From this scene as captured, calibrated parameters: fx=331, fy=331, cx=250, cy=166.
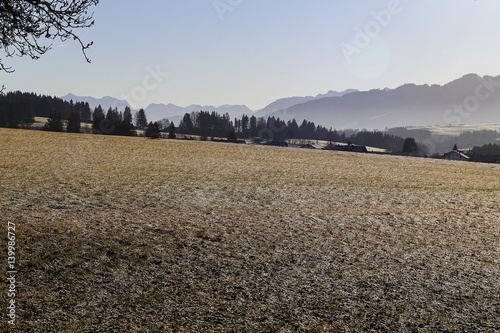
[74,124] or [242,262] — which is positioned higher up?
[74,124]

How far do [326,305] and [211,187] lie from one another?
11.6 metres

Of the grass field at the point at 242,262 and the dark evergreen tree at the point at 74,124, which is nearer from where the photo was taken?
the grass field at the point at 242,262

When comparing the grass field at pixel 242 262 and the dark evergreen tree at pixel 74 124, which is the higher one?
the dark evergreen tree at pixel 74 124

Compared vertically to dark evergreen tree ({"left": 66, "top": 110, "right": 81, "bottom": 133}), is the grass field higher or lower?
lower

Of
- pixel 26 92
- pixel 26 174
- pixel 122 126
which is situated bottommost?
pixel 26 174

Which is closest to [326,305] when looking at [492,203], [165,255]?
[165,255]

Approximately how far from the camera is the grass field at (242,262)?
649 centimetres

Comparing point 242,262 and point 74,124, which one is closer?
point 242,262

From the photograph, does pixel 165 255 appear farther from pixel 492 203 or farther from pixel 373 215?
pixel 492 203

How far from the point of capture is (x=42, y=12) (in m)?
11.9

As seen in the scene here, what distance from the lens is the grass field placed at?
21.3 ft

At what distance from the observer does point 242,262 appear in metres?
8.68

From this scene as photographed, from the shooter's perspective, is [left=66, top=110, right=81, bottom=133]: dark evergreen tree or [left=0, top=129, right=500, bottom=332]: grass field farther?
[left=66, top=110, right=81, bottom=133]: dark evergreen tree

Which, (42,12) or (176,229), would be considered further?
(42,12)
